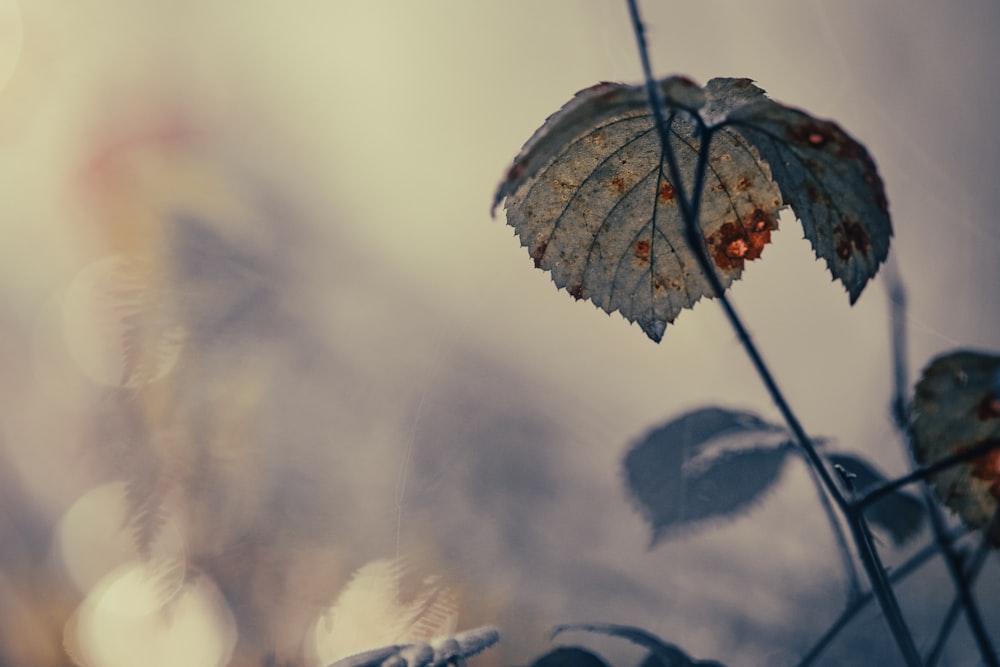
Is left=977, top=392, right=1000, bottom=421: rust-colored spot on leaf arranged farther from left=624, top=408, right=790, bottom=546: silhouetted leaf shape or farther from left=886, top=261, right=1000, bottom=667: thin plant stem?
left=624, top=408, right=790, bottom=546: silhouetted leaf shape

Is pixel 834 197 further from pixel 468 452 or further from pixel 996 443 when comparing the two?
pixel 468 452

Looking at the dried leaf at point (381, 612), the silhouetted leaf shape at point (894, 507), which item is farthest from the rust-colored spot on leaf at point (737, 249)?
the dried leaf at point (381, 612)

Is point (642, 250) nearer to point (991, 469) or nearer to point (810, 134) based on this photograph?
point (810, 134)

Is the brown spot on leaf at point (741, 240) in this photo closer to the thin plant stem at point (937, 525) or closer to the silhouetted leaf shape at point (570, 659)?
the thin plant stem at point (937, 525)

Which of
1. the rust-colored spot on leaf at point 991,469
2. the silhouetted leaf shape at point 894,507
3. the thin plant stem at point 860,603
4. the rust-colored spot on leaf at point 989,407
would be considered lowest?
the thin plant stem at point 860,603

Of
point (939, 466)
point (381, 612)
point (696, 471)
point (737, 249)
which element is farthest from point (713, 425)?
point (381, 612)

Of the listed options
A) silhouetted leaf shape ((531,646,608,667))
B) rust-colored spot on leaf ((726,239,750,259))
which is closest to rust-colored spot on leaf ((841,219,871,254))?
rust-colored spot on leaf ((726,239,750,259))
